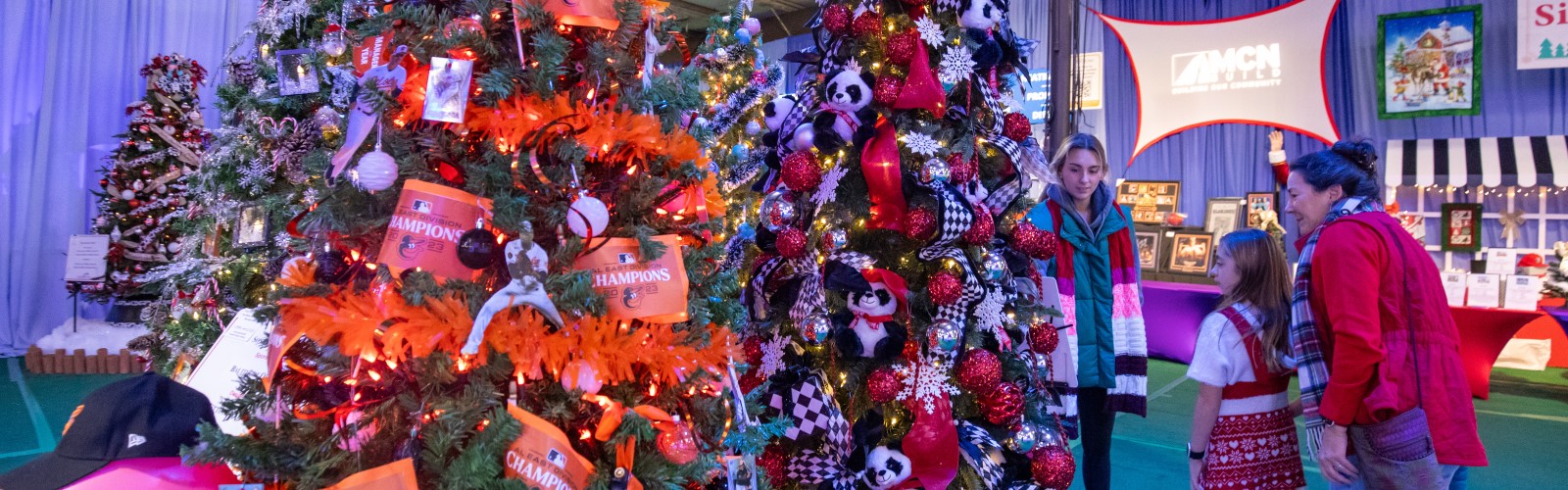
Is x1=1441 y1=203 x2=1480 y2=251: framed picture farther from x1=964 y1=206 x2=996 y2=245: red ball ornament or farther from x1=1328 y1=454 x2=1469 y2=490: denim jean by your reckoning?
x1=964 y1=206 x2=996 y2=245: red ball ornament

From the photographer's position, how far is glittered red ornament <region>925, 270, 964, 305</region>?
7.84 ft

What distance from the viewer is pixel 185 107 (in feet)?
23.1

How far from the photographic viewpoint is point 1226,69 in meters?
8.84

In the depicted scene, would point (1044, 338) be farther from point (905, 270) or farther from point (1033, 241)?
point (905, 270)

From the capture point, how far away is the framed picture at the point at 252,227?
9.11 feet

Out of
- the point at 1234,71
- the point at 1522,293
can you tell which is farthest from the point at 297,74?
the point at 1234,71

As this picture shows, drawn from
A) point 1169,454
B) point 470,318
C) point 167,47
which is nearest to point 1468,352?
point 1169,454

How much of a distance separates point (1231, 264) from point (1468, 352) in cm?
428

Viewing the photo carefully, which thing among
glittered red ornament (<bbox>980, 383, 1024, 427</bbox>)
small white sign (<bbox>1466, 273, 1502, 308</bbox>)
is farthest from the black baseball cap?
small white sign (<bbox>1466, 273, 1502, 308</bbox>)

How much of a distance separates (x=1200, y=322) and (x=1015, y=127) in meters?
3.65

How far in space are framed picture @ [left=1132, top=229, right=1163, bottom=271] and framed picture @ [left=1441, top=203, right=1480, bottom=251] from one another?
2.29 m

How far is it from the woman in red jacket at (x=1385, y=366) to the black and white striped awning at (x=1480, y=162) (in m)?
6.88

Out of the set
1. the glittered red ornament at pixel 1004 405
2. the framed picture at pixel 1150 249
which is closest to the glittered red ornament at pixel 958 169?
the glittered red ornament at pixel 1004 405

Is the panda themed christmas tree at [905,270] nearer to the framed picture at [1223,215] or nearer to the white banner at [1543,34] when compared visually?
the framed picture at [1223,215]
